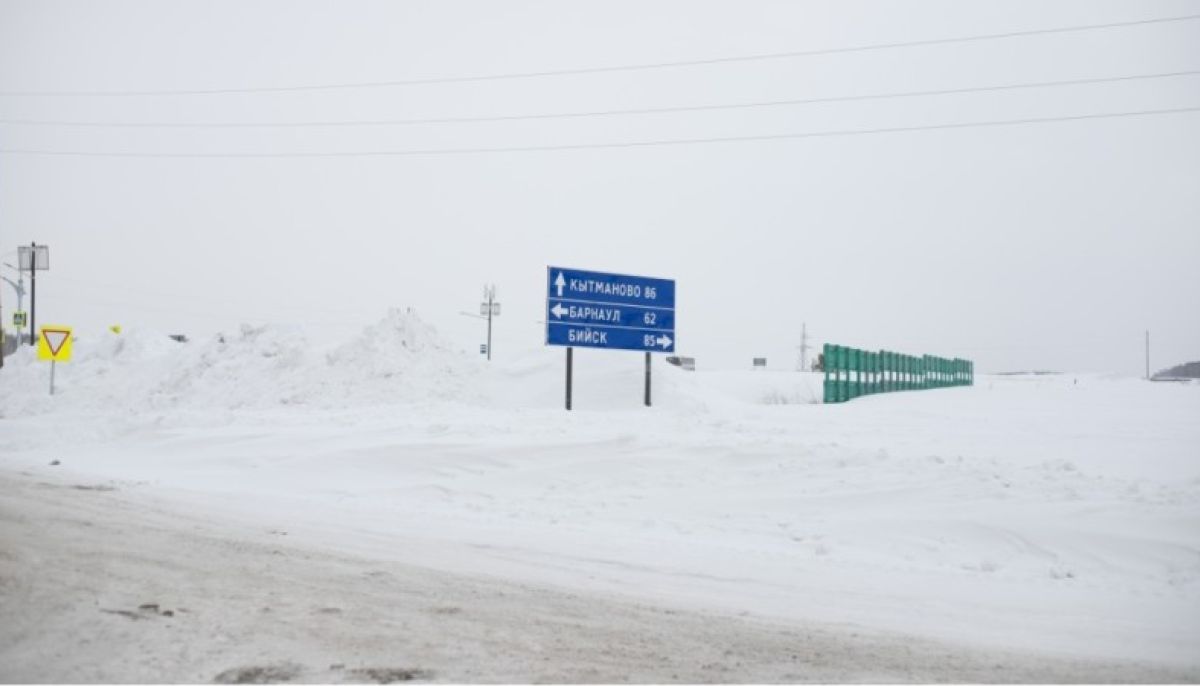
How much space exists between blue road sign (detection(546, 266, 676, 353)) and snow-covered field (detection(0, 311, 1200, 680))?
364 cm

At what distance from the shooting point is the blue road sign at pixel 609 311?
70.3ft

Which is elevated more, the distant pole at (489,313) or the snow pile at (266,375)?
the distant pole at (489,313)

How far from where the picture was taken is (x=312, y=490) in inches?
469

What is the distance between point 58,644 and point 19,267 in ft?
171

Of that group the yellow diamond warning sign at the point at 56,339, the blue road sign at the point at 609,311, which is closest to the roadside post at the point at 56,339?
the yellow diamond warning sign at the point at 56,339

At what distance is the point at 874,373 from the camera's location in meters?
37.9

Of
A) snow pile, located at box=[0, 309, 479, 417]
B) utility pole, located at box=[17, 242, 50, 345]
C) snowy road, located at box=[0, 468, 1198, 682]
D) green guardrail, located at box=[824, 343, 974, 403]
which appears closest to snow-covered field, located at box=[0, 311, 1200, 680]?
snowy road, located at box=[0, 468, 1198, 682]

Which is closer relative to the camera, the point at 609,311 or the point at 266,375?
the point at 609,311

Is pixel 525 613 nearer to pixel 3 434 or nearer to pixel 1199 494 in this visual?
pixel 1199 494

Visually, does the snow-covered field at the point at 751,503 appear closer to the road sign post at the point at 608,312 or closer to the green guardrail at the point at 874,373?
the road sign post at the point at 608,312

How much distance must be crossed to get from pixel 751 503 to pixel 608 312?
12532mm

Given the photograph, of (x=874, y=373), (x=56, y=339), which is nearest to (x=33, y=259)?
(x=56, y=339)

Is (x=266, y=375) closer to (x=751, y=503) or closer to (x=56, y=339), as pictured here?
(x=56, y=339)

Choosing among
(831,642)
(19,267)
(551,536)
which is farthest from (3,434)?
(19,267)
